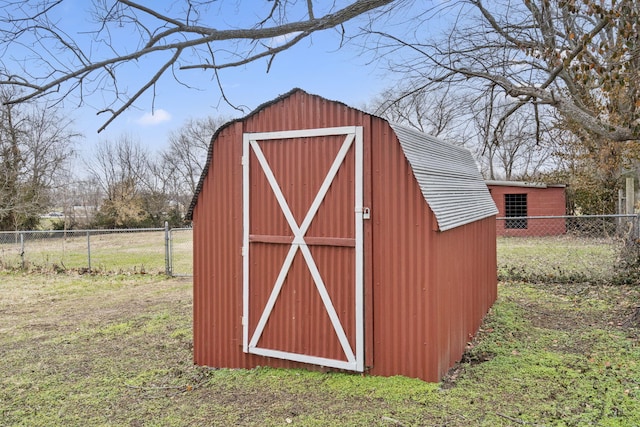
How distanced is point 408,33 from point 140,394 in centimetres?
632

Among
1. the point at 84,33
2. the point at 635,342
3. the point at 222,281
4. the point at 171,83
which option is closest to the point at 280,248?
the point at 222,281

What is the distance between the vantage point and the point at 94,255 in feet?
49.8

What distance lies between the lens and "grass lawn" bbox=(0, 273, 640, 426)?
3398mm

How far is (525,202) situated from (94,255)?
17.0 metres

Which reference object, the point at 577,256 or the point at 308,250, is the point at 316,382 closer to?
the point at 308,250

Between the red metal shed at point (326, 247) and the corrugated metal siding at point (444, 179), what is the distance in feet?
0.09

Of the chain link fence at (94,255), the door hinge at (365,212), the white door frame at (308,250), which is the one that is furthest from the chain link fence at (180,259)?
the door hinge at (365,212)

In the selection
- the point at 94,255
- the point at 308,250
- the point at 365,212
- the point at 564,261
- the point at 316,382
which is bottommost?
the point at 316,382

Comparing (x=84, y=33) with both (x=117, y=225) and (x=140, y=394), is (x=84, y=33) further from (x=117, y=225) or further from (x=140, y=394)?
(x=117, y=225)

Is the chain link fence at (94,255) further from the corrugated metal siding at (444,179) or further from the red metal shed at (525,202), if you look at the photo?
the red metal shed at (525,202)

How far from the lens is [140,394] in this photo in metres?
4.04

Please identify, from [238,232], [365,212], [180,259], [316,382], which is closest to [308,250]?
[365,212]

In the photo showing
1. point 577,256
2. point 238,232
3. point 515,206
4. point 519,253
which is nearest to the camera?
point 238,232

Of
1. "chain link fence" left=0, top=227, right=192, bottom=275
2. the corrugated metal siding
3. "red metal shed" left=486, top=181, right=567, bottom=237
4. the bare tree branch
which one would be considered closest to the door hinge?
the corrugated metal siding
